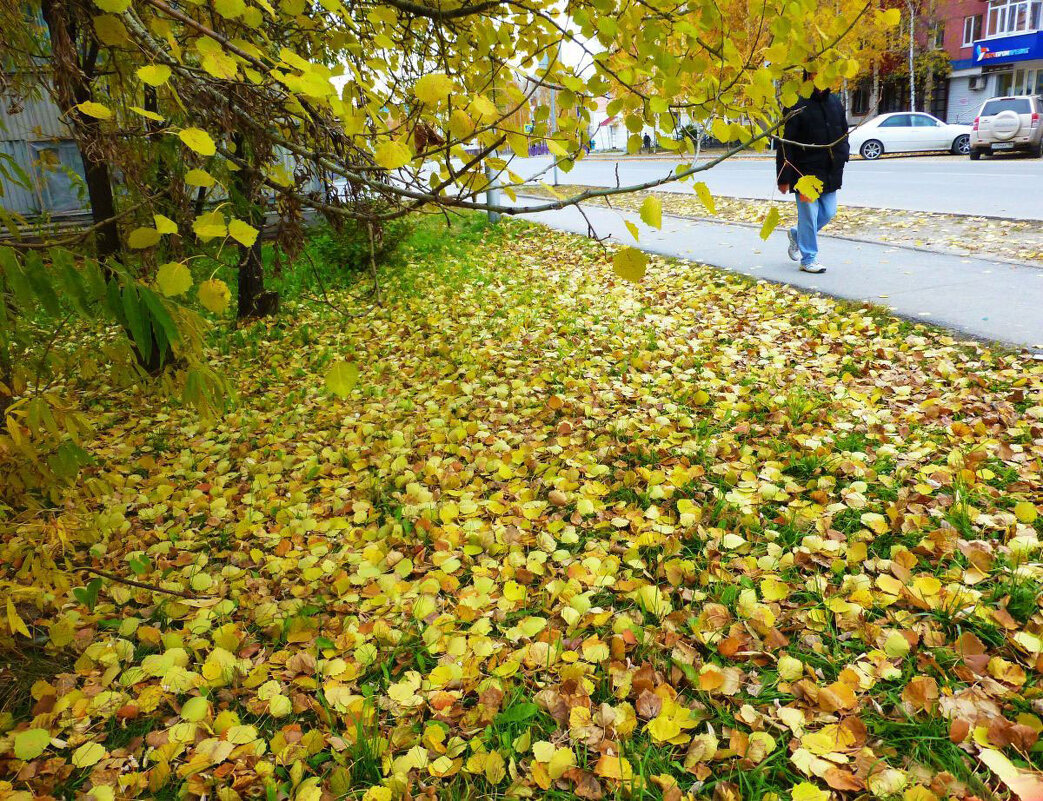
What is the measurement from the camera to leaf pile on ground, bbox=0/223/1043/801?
176 cm

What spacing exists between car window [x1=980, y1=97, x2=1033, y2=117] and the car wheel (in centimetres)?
358

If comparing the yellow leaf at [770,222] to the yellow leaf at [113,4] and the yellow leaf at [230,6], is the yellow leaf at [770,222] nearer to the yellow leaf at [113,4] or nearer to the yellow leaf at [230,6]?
the yellow leaf at [230,6]

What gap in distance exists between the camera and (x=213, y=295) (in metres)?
1.67

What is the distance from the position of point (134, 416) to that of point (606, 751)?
4.43 meters

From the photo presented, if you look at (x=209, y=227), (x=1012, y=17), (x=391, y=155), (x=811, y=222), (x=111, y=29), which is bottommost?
(x=811, y=222)

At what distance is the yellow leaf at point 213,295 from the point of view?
64.2 inches

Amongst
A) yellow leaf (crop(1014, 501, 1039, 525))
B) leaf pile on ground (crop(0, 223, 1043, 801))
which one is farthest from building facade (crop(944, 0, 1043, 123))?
yellow leaf (crop(1014, 501, 1039, 525))

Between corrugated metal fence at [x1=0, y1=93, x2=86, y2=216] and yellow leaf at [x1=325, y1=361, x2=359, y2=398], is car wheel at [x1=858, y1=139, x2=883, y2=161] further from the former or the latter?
yellow leaf at [x1=325, y1=361, x2=359, y2=398]

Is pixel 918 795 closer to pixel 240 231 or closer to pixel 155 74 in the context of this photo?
pixel 240 231

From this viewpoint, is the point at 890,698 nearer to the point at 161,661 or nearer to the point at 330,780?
the point at 330,780

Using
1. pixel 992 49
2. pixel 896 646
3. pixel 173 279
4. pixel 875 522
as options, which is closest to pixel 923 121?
pixel 992 49

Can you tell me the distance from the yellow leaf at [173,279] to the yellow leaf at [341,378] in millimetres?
372

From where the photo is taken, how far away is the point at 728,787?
1633 millimetres

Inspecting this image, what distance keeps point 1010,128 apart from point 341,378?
65.8ft
